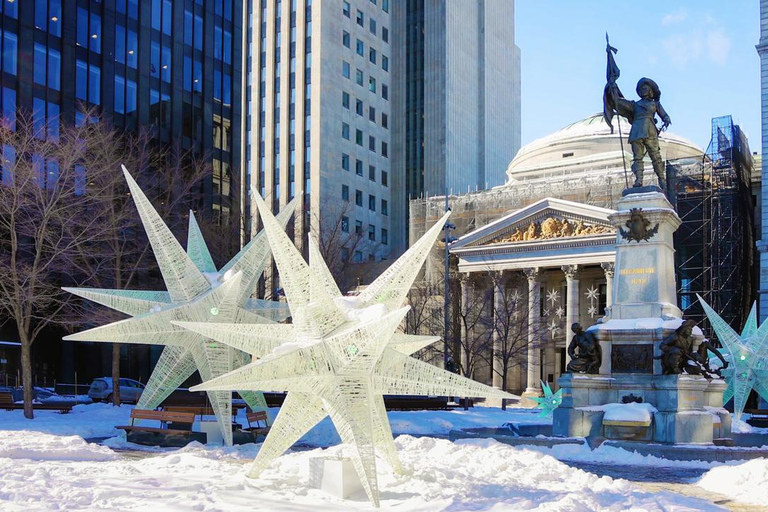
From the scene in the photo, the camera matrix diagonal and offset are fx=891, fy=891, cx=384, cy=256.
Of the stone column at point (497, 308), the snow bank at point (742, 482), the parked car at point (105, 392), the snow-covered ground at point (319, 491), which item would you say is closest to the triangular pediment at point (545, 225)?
the stone column at point (497, 308)

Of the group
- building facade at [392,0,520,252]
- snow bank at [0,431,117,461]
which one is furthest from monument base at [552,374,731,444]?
building facade at [392,0,520,252]

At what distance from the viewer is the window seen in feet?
152

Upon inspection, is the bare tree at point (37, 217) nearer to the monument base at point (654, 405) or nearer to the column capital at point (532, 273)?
the monument base at point (654, 405)

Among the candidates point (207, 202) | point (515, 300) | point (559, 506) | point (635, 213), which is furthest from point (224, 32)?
point (559, 506)

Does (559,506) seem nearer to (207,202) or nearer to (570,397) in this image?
(570,397)

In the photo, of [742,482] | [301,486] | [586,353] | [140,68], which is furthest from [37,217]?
[140,68]

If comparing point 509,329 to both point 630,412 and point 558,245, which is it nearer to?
point 558,245

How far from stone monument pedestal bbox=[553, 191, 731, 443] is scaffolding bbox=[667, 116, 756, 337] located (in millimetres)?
34778

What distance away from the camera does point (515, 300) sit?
54531mm

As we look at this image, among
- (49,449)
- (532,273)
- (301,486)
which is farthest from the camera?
(532,273)

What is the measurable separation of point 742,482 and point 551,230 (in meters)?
53.4

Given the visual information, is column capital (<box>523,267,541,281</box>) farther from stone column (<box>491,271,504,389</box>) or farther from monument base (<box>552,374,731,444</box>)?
monument base (<box>552,374,731,444</box>)

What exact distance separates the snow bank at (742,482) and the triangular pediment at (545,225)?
49.1 metres

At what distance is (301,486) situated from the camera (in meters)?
13.1
